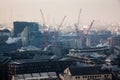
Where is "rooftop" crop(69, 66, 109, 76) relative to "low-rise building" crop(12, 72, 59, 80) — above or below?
above

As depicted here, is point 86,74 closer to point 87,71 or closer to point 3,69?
point 87,71

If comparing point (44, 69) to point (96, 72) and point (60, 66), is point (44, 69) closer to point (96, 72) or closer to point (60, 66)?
point (60, 66)

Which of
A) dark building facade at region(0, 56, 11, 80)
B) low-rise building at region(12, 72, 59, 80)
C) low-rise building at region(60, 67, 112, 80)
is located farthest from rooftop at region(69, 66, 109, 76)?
dark building facade at region(0, 56, 11, 80)

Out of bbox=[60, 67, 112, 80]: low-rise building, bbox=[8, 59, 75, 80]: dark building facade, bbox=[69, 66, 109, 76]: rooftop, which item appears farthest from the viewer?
bbox=[8, 59, 75, 80]: dark building facade

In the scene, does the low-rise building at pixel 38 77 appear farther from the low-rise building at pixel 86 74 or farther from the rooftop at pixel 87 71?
the rooftop at pixel 87 71

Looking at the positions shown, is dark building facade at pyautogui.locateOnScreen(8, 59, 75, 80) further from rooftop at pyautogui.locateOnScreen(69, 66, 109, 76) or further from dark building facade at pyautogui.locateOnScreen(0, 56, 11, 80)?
rooftop at pyautogui.locateOnScreen(69, 66, 109, 76)

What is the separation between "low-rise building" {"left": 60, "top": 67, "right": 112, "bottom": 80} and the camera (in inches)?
257

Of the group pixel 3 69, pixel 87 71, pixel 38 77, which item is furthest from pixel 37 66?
pixel 87 71

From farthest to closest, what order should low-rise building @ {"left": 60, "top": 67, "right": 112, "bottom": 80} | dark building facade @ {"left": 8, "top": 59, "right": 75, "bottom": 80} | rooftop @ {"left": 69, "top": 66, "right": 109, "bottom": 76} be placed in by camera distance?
dark building facade @ {"left": 8, "top": 59, "right": 75, "bottom": 80} → rooftop @ {"left": 69, "top": 66, "right": 109, "bottom": 76} → low-rise building @ {"left": 60, "top": 67, "right": 112, "bottom": 80}

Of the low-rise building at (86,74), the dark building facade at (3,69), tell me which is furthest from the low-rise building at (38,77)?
the dark building facade at (3,69)

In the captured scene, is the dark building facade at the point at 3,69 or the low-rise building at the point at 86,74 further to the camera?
the dark building facade at the point at 3,69

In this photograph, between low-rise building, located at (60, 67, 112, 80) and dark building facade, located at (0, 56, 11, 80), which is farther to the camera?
dark building facade, located at (0, 56, 11, 80)

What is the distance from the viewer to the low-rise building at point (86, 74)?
6.52 m

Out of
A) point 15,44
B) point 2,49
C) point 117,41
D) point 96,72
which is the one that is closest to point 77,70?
point 96,72
